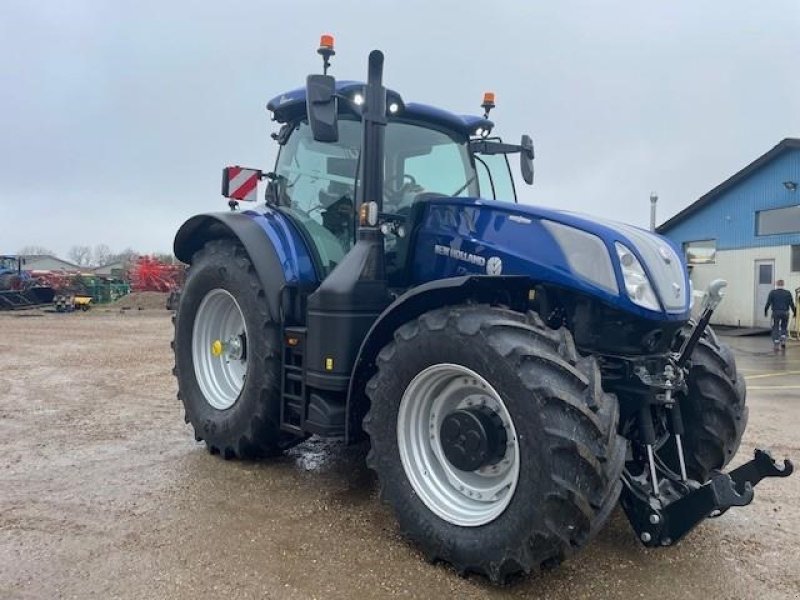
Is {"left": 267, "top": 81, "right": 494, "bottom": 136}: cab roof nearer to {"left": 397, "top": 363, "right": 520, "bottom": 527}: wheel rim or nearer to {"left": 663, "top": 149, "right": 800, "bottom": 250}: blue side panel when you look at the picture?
{"left": 397, "top": 363, "right": 520, "bottom": 527}: wheel rim

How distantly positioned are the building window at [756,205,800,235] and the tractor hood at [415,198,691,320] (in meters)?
17.2

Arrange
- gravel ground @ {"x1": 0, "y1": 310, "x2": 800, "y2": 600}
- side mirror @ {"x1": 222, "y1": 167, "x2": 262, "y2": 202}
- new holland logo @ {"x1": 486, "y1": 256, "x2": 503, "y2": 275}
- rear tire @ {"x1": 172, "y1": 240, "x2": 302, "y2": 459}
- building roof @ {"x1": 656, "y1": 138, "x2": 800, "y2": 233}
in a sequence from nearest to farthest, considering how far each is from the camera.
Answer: gravel ground @ {"x1": 0, "y1": 310, "x2": 800, "y2": 600} → new holland logo @ {"x1": 486, "y1": 256, "x2": 503, "y2": 275} → rear tire @ {"x1": 172, "y1": 240, "x2": 302, "y2": 459} → side mirror @ {"x1": 222, "y1": 167, "x2": 262, "y2": 202} → building roof @ {"x1": 656, "y1": 138, "x2": 800, "y2": 233}

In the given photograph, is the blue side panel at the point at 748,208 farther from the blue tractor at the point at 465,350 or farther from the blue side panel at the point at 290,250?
the blue side panel at the point at 290,250

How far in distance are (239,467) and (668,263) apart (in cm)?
312

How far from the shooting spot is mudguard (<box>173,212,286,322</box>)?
4363 mm

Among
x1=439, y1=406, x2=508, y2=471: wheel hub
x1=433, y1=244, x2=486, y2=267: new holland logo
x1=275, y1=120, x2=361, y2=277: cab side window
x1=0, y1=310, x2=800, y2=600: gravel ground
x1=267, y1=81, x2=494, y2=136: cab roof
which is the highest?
x1=267, y1=81, x2=494, y2=136: cab roof

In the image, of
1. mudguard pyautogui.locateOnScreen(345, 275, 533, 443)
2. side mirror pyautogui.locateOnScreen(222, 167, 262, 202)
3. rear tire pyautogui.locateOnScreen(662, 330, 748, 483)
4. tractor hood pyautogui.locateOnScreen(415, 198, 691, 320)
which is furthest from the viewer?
side mirror pyautogui.locateOnScreen(222, 167, 262, 202)

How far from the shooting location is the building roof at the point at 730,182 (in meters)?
18.2

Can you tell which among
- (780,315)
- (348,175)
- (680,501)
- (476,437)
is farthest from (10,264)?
(680,501)

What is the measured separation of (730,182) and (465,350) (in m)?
19.9

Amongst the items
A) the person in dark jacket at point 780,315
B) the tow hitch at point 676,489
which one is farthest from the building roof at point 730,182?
the tow hitch at point 676,489

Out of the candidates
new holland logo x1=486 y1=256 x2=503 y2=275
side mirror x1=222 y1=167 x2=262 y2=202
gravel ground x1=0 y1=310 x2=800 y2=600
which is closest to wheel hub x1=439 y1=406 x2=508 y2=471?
gravel ground x1=0 y1=310 x2=800 y2=600

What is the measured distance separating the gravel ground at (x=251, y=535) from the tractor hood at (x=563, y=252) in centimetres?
127

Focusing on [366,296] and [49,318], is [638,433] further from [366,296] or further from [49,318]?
[49,318]
